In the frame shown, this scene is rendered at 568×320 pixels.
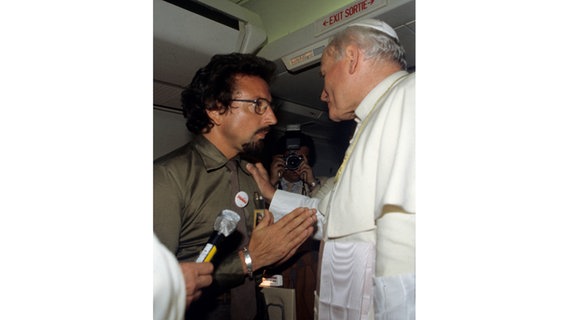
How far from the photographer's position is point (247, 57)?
3.76ft

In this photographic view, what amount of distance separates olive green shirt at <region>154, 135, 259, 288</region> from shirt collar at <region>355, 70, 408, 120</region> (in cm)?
38

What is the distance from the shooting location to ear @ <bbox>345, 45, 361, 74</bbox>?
0.93 meters

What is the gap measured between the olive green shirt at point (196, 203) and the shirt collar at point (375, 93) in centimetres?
38

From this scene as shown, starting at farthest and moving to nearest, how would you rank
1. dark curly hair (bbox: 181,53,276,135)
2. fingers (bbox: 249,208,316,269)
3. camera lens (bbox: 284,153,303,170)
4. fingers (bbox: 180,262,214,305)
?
camera lens (bbox: 284,153,303,170), dark curly hair (bbox: 181,53,276,135), fingers (bbox: 249,208,316,269), fingers (bbox: 180,262,214,305)

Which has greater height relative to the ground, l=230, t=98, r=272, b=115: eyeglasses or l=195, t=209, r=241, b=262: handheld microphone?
l=230, t=98, r=272, b=115: eyeglasses

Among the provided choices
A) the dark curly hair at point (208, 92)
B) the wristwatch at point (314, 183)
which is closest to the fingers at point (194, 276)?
the dark curly hair at point (208, 92)

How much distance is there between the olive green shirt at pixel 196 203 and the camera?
847 millimetres

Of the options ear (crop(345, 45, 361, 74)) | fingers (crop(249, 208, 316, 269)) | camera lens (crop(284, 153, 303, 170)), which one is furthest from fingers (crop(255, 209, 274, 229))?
ear (crop(345, 45, 361, 74))

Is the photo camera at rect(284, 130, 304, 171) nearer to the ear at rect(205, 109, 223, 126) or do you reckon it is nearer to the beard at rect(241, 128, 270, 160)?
the beard at rect(241, 128, 270, 160)

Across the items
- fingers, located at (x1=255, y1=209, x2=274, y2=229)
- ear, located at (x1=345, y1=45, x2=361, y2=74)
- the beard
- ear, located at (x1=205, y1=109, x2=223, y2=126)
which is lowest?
fingers, located at (x1=255, y1=209, x2=274, y2=229)

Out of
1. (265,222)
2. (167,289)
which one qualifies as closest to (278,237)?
(265,222)
